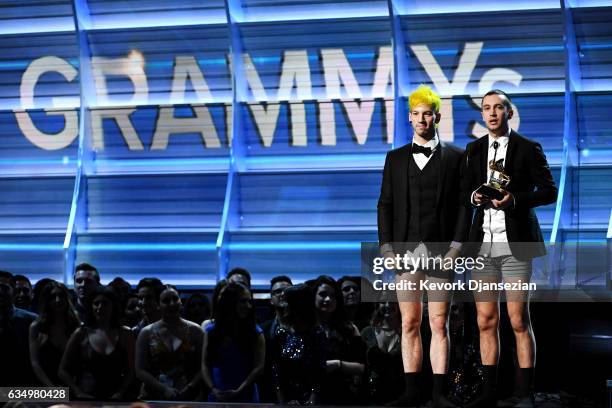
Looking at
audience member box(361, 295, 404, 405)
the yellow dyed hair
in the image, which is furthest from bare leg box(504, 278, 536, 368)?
the yellow dyed hair

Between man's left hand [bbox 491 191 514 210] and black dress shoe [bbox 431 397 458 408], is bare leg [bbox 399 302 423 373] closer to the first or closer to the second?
black dress shoe [bbox 431 397 458 408]

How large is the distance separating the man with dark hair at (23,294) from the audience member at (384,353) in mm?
2542

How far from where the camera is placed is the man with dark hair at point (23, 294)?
7346mm

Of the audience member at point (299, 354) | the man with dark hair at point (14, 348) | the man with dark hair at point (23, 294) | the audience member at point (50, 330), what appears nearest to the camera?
the audience member at point (299, 354)

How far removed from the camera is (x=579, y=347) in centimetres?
650

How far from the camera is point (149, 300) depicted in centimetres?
688

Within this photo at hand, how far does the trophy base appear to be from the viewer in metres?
5.32

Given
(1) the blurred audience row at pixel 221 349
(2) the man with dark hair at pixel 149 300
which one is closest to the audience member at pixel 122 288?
(2) the man with dark hair at pixel 149 300

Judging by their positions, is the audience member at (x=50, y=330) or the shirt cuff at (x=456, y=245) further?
the audience member at (x=50, y=330)

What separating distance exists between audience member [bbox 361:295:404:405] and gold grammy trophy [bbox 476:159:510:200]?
1076mm

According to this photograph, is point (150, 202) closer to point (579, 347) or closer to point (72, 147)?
point (72, 147)

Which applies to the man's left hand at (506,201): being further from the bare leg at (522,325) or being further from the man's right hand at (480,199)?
the bare leg at (522,325)

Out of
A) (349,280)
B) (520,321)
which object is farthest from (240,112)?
(520,321)

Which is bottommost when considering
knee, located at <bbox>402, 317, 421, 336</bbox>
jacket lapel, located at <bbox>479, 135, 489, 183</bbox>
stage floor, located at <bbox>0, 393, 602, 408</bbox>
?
stage floor, located at <bbox>0, 393, 602, 408</bbox>
